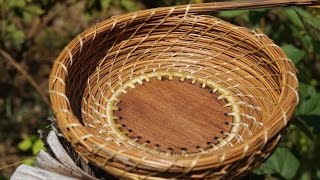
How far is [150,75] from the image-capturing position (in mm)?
1354

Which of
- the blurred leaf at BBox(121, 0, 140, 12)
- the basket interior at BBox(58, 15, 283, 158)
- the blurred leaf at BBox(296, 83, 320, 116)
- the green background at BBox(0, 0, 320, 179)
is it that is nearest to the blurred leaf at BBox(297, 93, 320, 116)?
the blurred leaf at BBox(296, 83, 320, 116)

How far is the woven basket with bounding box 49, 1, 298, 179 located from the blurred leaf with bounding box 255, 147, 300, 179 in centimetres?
52

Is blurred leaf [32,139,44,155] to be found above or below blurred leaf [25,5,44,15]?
below

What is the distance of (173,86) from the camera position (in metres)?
1.33

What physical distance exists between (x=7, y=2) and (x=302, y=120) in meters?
1.41

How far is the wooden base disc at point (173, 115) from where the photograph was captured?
3.83 ft

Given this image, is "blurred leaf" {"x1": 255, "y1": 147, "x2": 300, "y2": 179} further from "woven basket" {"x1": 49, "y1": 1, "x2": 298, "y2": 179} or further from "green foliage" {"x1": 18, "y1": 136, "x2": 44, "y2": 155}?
"green foliage" {"x1": 18, "y1": 136, "x2": 44, "y2": 155}

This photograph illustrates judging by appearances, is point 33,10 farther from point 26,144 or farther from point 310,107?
point 310,107

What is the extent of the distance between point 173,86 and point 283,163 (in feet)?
2.03

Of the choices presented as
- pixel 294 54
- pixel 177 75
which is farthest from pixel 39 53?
pixel 177 75

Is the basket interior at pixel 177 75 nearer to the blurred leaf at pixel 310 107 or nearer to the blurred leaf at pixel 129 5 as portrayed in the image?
the blurred leaf at pixel 310 107

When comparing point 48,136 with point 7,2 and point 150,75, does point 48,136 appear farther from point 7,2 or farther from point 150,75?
point 7,2

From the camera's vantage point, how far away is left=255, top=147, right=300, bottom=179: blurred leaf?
177 cm

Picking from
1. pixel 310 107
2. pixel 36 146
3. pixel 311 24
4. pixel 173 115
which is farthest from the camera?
pixel 36 146
